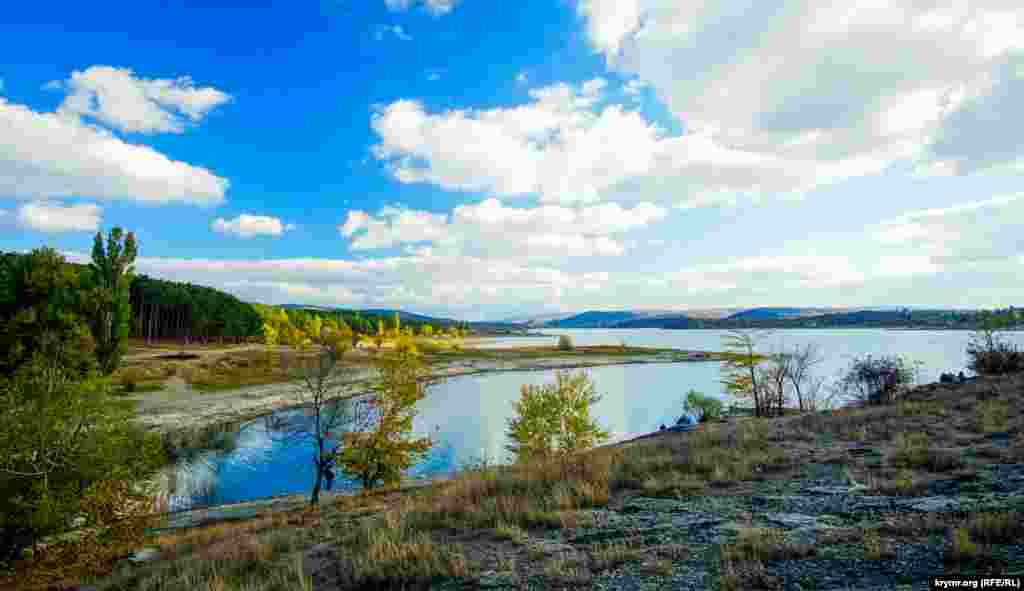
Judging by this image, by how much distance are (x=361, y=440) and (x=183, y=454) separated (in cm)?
2371

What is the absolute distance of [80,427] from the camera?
1512cm

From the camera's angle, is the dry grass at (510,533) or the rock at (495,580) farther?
the dry grass at (510,533)

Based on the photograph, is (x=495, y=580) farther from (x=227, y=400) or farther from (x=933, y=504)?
(x=227, y=400)

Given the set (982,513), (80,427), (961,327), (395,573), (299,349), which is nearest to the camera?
(982,513)

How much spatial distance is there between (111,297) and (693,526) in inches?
1679

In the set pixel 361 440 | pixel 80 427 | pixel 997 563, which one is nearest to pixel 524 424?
pixel 361 440

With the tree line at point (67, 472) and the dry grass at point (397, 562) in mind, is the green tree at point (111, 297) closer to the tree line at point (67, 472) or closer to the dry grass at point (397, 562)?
the tree line at point (67, 472)

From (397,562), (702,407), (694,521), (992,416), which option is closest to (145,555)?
(397,562)

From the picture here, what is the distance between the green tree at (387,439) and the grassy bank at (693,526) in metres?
10.4

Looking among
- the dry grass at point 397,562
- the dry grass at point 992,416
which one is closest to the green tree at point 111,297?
the dry grass at point 397,562

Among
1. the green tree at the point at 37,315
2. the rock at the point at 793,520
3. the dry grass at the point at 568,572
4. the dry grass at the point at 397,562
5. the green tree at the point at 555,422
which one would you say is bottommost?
the green tree at the point at 555,422

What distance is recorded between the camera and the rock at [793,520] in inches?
277

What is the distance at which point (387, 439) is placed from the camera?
2506cm

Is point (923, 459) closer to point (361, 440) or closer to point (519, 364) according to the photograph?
point (361, 440)
